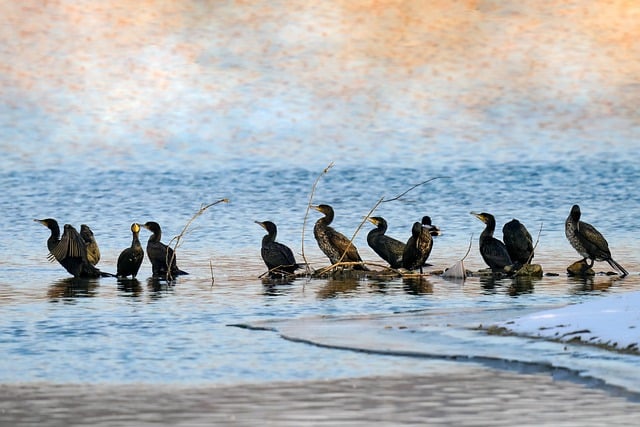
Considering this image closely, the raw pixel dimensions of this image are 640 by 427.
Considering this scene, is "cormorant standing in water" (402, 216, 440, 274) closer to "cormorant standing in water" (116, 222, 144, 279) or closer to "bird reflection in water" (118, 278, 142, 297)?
"cormorant standing in water" (116, 222, 144, 279)

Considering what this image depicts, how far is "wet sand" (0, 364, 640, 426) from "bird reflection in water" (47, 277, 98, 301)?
8.42m

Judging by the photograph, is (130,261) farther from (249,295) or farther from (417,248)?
(417,248)

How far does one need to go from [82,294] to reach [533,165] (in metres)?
42.7

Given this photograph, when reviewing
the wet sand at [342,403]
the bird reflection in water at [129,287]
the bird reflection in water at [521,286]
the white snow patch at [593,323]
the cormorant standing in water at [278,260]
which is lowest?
the wet sand at [342,403]

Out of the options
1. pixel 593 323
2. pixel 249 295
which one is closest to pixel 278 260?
pixel 249 295

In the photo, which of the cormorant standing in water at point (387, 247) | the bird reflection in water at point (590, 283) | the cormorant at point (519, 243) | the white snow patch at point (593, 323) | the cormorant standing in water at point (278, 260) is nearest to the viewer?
the white snow patch at point (593, 323)

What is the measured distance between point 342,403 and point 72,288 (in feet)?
37.4

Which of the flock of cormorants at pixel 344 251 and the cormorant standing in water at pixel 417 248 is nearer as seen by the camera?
the flock of cormorants at pixel 344 251

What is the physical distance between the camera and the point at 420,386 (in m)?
11.5

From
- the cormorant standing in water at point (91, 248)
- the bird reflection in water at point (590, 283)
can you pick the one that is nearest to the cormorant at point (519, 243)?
the bird reflection in water at point (590, 283)

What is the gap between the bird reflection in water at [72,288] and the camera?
20.2 m

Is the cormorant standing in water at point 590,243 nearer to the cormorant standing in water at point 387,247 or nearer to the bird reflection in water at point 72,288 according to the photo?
Answer: the cormorant standing in water at point 387,247

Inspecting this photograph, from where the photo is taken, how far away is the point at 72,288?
21.7m

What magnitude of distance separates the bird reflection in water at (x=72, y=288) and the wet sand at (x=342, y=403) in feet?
27.6
